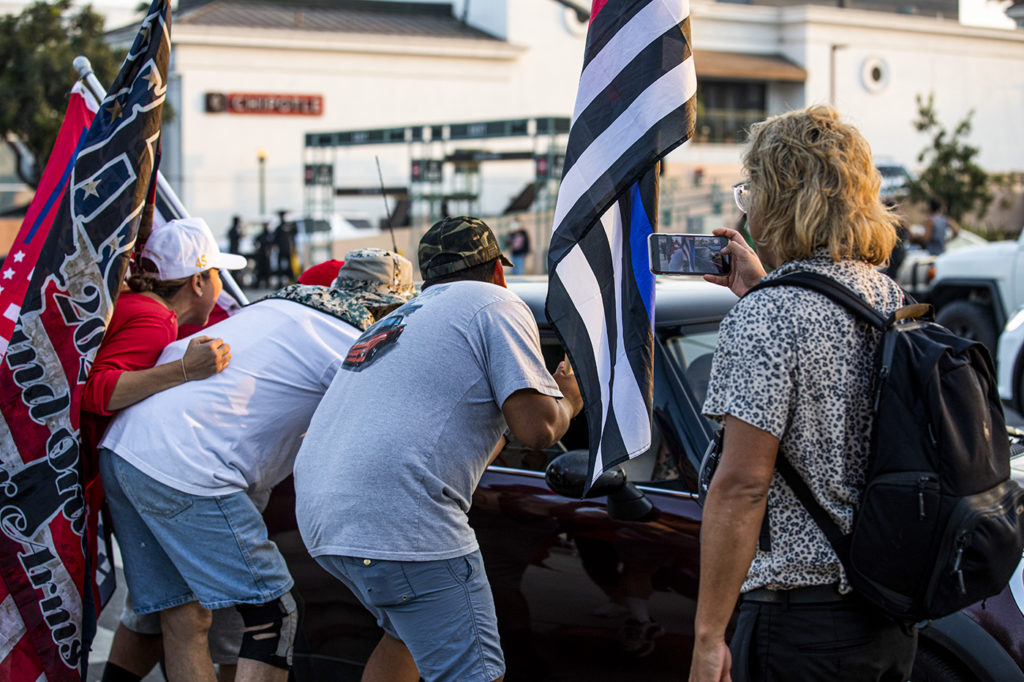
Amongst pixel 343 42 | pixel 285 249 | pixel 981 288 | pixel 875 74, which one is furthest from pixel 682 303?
pixel 875 74

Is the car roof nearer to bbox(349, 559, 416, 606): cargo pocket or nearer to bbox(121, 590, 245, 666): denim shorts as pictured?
bbox(349, 559, 416, 606): cargo pocket

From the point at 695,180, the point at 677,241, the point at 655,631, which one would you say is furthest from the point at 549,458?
the point at 695,180

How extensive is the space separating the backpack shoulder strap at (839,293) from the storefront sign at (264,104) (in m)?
40.3

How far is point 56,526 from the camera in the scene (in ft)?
12.2

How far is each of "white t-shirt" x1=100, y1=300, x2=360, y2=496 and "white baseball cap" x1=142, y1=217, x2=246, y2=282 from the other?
0.33 metres

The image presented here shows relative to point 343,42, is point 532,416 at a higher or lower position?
lower

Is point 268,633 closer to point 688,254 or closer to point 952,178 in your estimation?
point 688,254

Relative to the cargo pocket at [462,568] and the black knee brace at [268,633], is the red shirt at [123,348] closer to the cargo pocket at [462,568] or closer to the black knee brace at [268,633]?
the black knee brace at [268,633]

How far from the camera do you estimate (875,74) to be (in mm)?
52688

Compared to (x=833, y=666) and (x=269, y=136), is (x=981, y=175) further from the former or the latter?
(x=833, y=666)

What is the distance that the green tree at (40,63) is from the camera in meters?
32.6

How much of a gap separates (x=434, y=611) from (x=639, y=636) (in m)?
0.75

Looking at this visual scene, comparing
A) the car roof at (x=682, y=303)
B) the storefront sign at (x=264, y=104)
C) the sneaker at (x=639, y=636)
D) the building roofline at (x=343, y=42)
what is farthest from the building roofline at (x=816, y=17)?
the sneaker at (x=639, y=636)

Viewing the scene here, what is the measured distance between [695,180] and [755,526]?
122 feet
